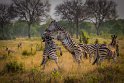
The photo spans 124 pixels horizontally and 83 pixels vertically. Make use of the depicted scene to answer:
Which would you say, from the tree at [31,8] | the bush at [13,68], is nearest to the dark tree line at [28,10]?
the tree at [31,8]

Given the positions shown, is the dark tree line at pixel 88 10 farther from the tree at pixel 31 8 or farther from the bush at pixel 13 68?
the bush at pixel 13 68

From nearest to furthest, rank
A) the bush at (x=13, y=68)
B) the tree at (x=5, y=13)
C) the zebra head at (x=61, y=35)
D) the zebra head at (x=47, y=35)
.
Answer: the zebra head at (x=61, y=35), the zebra head at (x=47, y=35), the bush at (x=13, y=68), the tree at (x=5, y=13)

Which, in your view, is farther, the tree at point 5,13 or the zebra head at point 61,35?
the tree at point 5,13

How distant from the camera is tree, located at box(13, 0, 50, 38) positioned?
4727 centimetres

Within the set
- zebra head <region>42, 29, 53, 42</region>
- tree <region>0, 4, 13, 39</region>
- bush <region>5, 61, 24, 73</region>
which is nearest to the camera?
zebra head <region>42, 29, 53, 42</region>

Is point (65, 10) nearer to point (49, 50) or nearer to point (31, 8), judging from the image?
point (31, 8)

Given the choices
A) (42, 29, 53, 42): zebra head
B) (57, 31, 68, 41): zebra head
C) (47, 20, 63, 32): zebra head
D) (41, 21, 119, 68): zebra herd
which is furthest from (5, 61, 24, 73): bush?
(57, 31, 68, 41): zebra head

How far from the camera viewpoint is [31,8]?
48781 mm

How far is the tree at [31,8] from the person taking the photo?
155ft

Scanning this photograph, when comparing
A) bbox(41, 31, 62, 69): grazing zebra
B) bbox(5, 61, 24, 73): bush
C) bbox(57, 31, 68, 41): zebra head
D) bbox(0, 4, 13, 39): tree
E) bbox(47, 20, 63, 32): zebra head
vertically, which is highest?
bbox(0, 4, 13, 39): tree

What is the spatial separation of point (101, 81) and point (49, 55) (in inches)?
104

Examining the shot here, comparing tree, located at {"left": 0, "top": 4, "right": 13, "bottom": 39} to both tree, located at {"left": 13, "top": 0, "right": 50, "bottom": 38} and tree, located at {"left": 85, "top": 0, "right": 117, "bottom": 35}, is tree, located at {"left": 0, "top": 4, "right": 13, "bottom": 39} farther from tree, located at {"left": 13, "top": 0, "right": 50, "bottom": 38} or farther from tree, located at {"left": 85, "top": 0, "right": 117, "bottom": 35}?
tree, located at {"left": 85, "top": 0, "right": 117, "bottom": 35}

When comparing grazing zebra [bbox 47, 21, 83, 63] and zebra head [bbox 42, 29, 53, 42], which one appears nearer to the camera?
grazing zebra [bbox 47, 21, 83, 63]

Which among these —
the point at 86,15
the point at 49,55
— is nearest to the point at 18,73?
the point at 49,55
